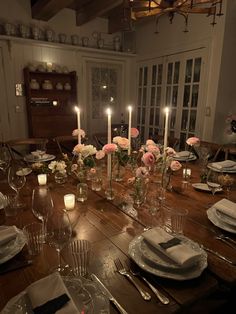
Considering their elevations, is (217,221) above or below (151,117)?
below

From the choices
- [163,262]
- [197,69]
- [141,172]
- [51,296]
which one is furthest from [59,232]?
[197,69]

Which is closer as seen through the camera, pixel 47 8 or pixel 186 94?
pixel 47 8

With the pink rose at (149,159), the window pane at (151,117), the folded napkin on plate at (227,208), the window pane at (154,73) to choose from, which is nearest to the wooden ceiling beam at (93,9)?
the window pane at (154,73)

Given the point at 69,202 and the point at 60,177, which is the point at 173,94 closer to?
the point at 60,177

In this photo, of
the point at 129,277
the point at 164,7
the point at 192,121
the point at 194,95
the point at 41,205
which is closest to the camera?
the point at 129,277

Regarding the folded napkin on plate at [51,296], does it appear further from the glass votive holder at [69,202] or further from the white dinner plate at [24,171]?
the white dinner plate at [24,171]

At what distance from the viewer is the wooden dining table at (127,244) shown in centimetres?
73

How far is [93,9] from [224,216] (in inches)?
139

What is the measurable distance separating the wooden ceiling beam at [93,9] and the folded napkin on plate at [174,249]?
322 cm

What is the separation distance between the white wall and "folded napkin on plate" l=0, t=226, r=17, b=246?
299 centimetres

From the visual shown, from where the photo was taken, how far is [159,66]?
4066 mm

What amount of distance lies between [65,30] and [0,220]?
3.67 metres

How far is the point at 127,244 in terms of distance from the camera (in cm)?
97

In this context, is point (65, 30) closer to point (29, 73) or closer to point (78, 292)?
point (29, 73)
